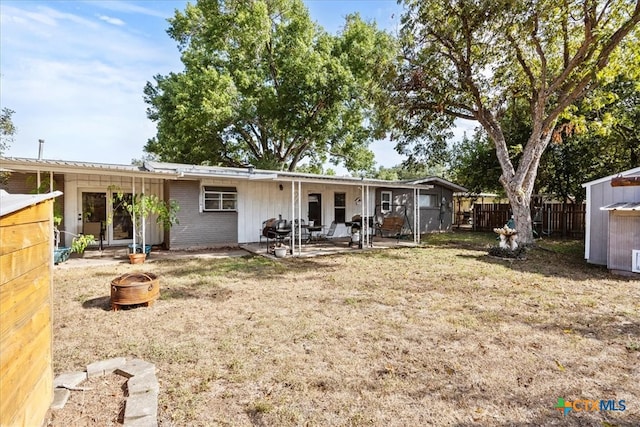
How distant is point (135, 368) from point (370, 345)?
95.3 inches

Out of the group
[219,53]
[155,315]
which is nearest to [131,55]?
[219,53]

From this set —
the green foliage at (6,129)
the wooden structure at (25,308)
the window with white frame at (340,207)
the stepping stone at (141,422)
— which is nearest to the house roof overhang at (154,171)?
the window with white frame at (340,207)

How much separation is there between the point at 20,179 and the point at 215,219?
5.40 meters

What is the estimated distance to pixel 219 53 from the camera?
1952 cm

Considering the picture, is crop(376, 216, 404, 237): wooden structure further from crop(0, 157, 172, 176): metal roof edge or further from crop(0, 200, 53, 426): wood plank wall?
crop(0, 200, 53, 426): wood plank wall

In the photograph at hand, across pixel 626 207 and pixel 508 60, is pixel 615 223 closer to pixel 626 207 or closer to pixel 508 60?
pixel 626 207

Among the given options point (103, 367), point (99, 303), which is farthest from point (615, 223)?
point (99, 303)

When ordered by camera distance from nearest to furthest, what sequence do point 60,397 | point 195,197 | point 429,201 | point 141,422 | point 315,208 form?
point 141,422 < point 60,397 < point 195,197 < point 315,208 < point 429,201

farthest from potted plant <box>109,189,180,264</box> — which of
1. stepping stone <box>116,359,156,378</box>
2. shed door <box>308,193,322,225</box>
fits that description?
stepping stone <box>116,359,156,378</box>

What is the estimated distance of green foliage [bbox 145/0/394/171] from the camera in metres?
17.6

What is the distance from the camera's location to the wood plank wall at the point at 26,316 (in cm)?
167

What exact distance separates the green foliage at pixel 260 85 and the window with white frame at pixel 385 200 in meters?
5.37

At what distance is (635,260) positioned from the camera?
7203 mm

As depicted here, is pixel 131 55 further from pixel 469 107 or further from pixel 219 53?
pixel 469 107
